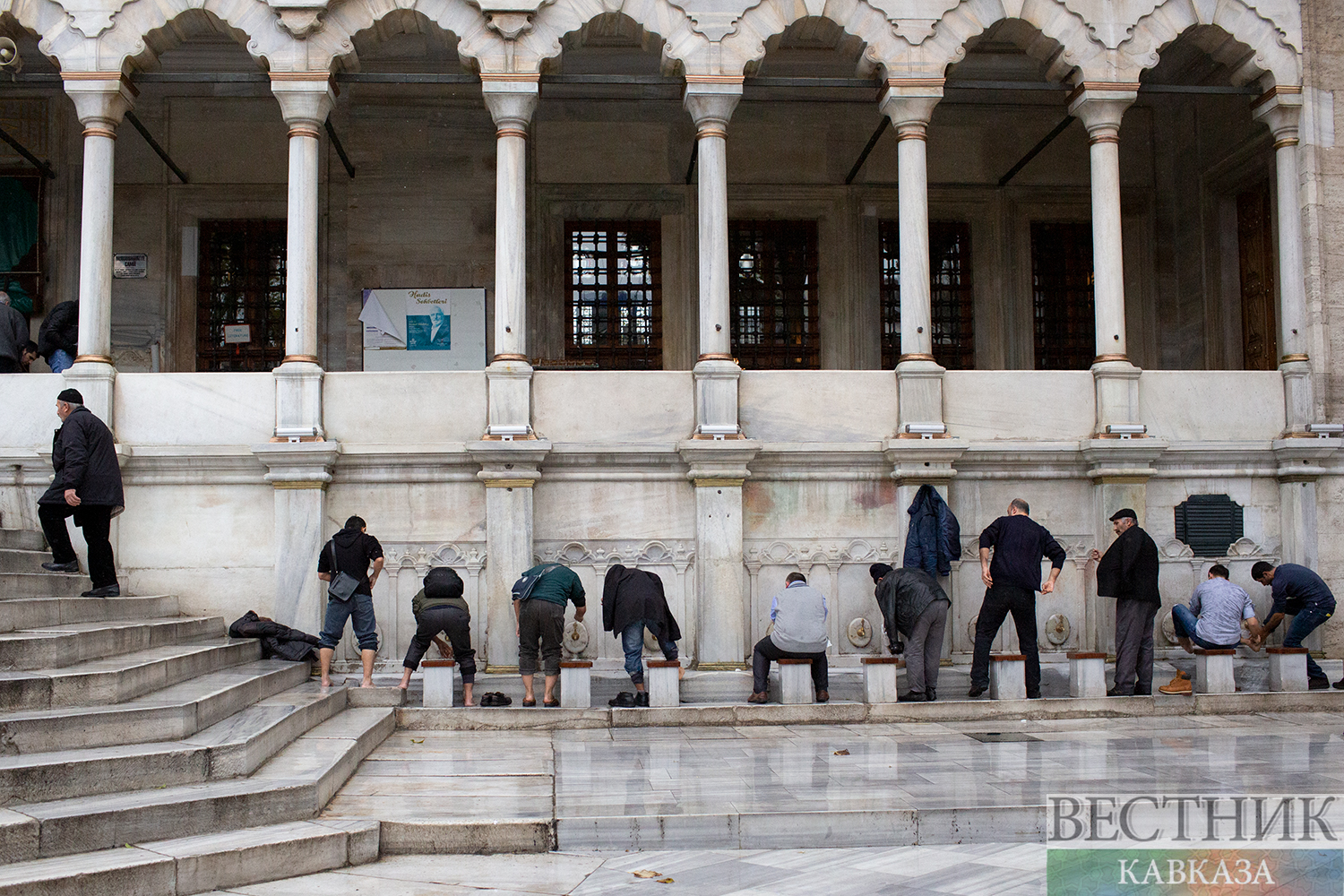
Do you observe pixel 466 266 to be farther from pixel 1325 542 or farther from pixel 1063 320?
pixel 1325 542

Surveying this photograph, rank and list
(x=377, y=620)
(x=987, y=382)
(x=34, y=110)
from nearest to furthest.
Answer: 1. (x=377, y=620)
2. (x=987, y=382)
3. (x=34, y=110)

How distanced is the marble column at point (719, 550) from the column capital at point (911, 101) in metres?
4.08

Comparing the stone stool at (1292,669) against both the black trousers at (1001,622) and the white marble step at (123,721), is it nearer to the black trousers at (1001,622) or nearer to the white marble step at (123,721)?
the black trousers at (1001,622)

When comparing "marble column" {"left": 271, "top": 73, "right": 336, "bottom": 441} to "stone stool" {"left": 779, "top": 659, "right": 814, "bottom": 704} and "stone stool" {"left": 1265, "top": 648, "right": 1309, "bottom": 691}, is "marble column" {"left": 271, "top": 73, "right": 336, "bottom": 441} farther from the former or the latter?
"stone stool" {"left": 1265, "top": 648, "right": 1309, "bottom": 691}

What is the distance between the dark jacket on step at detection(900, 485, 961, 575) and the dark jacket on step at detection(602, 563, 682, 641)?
2.71 m

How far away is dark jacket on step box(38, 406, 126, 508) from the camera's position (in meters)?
11.1

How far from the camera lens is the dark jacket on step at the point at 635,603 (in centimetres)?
1188

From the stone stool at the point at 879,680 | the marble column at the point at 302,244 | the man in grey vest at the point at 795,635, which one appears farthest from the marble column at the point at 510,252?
the stone stool at the point at 879,680

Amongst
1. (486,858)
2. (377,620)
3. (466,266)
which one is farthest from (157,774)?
(466,266)

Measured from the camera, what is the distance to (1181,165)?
57.9 ft

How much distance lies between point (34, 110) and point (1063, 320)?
Result: 14434mm

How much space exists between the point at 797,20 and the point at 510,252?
13.5ft

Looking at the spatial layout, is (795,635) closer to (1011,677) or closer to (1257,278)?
(1011,677)

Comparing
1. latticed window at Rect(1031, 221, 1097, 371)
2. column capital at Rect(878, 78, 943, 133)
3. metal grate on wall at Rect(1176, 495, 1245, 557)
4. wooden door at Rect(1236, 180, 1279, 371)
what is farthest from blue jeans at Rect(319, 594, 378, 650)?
wooden door at Rect(1236, 180, 1279, 371)
